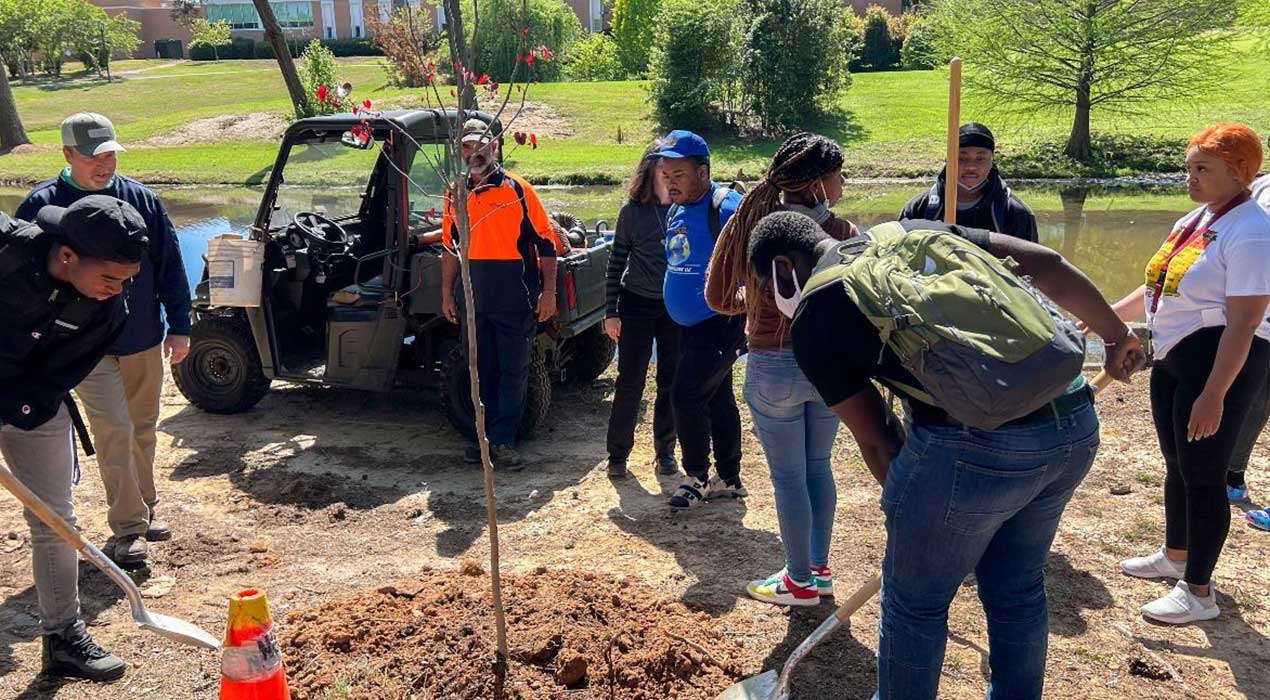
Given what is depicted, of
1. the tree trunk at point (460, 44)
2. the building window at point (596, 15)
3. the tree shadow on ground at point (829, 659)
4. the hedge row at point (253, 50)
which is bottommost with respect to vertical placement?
the tree shadow on ground at point (829, 659)

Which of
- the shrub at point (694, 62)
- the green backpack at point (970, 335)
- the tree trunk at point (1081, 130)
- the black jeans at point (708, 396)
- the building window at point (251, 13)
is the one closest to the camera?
the green backpack at point (970, 335)

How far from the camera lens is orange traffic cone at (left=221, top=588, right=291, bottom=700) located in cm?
305

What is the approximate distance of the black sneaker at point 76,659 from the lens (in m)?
3.83

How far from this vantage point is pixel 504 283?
5.83 m

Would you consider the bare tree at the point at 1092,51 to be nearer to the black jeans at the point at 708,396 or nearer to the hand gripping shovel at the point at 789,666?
the black jeans at the point at 708,396

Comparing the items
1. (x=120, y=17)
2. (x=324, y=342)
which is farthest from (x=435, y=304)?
(x=120, y=17)

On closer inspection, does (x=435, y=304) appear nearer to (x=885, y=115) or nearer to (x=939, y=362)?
(x=939, y=362)

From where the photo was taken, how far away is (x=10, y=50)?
175 ft

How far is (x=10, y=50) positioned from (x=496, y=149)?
5891cm

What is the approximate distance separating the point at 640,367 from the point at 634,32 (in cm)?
4148

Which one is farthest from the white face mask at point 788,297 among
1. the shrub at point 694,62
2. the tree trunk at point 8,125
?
the tree trunk at point 8,125

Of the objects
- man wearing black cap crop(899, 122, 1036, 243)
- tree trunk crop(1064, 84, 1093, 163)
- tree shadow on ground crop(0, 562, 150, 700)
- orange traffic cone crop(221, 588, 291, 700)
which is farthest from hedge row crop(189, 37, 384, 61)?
orange traffic cone crop(221, 588, 291, 700)

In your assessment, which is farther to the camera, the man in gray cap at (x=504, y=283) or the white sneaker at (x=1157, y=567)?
the man in gray cap at (x=504, y=283)

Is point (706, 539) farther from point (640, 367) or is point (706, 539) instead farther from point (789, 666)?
point (789, 666)
